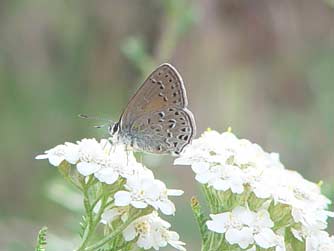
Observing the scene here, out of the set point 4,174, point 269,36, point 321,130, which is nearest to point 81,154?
point 321,130

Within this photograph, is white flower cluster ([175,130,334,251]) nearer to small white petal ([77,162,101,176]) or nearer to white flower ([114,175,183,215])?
white flower ([114,175,183,215])

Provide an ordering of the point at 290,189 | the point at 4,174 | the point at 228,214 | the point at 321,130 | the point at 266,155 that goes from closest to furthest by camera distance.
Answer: the point at 228,214, the point at 290,189, the point at 266,155, the point at 321,130, the point at 4,174

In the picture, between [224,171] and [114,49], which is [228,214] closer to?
[224,171]

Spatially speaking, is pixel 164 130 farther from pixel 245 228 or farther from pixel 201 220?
pixel 245 228

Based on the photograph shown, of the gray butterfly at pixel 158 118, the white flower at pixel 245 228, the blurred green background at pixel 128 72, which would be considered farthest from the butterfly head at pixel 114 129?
the blurred green background at pixel 128 72

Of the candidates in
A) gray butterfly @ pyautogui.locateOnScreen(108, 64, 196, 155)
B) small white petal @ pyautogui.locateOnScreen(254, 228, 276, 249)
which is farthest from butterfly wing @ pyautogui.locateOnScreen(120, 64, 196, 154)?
small white petal @ pyautogui.locateOnScreen(254, 228, 276, 249)

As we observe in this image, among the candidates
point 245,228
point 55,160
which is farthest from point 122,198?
point 245,228
